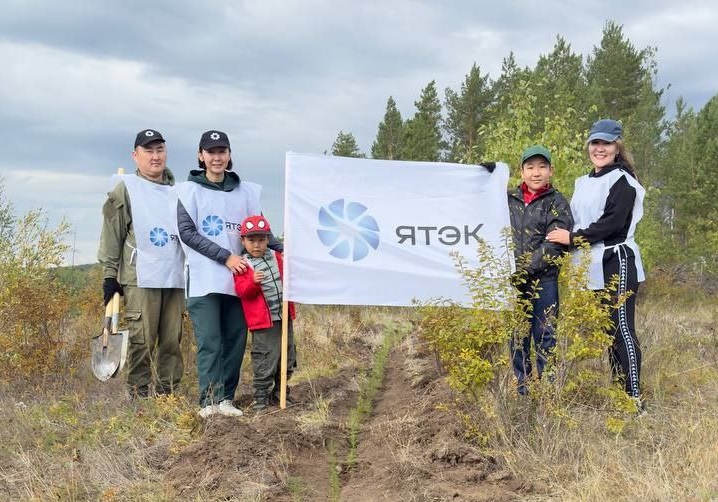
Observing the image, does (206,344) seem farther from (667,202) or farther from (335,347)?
(667,202)

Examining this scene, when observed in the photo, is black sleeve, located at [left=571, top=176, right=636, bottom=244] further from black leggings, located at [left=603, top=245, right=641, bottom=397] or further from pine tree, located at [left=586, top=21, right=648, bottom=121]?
pine tree, located at [left=586, top=21, right=648, bottom=121]

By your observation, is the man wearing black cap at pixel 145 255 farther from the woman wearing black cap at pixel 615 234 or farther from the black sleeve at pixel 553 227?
the woman wearing black cap at pixel 615 234

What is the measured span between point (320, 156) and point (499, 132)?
9.66 ft

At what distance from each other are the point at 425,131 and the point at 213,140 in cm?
2551

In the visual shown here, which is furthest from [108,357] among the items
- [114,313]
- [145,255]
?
[145,255]

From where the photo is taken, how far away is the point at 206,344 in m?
5.96

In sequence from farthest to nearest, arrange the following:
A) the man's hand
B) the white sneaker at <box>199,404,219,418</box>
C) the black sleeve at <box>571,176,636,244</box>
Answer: the white sneaker at <box>199,404,219,418</box>
the black sleeve at <box>571,176,636,244</box>
the man's hand

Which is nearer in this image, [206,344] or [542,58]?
[206,344]

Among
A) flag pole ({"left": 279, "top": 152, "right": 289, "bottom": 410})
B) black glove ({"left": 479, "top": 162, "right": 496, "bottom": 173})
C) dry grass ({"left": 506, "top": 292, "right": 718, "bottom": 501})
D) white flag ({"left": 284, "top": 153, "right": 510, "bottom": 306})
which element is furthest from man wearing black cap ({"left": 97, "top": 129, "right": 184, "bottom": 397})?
dry grass ({"left": 506, "top": 292, "right": 718, "bottom": 501})

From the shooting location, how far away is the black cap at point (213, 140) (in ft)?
19.5

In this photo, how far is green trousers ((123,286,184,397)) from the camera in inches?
251

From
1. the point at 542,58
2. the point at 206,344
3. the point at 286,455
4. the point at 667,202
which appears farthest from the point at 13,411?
the point at 667,202

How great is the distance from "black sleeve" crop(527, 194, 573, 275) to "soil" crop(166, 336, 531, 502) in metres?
1.32

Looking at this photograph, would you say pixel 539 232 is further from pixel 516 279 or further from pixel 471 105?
pixel 471 105
